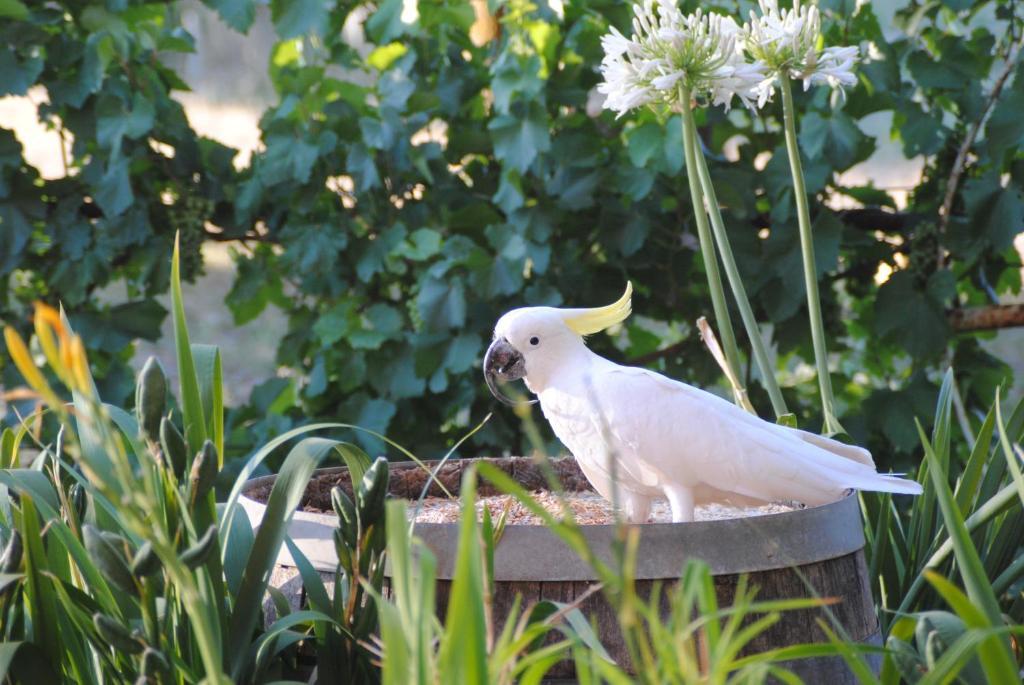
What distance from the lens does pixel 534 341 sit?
4.37 ft

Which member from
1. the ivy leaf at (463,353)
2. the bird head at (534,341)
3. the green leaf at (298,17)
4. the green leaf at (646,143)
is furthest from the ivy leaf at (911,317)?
the green leaf at (298,17)

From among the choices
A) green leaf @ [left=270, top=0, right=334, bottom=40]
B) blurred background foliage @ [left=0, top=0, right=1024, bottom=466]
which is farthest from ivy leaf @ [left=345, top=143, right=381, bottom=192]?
green leaf @ [left=270, top=0, right=334, bottom=40]

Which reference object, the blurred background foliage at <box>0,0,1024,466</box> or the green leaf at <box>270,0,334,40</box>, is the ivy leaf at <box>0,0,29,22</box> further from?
the green leaf at <box>270,0,334,40</box>

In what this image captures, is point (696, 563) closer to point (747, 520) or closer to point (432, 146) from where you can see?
point (747, 520)

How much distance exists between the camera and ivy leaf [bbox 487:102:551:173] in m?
2.12

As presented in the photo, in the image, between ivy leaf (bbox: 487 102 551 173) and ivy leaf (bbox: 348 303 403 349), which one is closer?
ivy leaf (bbox: 487 102 551 173)

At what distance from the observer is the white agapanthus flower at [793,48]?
141 centimetres

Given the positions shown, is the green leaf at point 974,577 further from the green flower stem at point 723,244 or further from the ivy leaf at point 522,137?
the ivy leaf at point 522,137

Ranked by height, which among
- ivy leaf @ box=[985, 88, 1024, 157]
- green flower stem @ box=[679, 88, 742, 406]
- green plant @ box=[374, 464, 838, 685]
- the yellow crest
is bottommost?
green plant @ box=[374, 464, 838, 685]

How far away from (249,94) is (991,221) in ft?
14.2

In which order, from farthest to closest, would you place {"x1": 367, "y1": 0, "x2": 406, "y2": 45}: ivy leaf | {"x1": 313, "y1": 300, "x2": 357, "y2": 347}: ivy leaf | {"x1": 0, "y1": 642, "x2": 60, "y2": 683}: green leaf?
{"x1": 313, "y1": 300, "x2": 357, "y2": 347}: ivy leaf
{"x1": 367, "y1": 0, "x2": 406, "y2": 45}: ivy leaf
{"x1": 0, "y1": 642, "x2": 60, "y2": 683}: green leaf

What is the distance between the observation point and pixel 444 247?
2232 mm

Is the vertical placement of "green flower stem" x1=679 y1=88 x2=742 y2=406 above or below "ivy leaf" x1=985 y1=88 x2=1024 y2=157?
below

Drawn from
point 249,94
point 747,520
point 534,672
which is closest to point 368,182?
point 747,520
